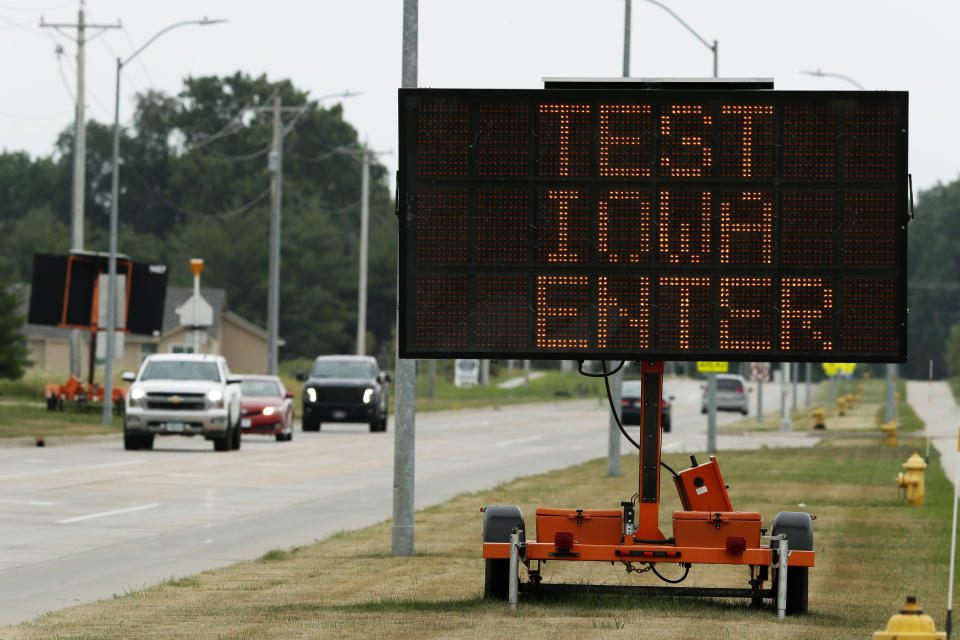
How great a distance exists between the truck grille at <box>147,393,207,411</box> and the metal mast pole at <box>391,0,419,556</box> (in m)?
19.3

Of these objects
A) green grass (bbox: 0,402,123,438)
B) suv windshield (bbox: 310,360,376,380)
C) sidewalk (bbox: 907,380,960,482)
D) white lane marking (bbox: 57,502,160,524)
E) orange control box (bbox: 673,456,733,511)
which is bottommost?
sidewalk (bbox: 907,380,960,482)

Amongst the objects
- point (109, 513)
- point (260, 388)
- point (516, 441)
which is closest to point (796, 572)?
point (109, 513)

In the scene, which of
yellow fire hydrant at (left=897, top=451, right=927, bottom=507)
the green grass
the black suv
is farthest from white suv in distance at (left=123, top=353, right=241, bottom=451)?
yellow fire hydrant at (left=897, top=451, right=927, bottom=507)

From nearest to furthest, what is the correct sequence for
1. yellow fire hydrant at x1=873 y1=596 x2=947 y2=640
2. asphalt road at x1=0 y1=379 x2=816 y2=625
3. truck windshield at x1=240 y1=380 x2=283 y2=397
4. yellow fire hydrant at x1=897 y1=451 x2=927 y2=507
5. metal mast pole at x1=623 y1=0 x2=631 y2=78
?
yellow fire hydrant at x1=873 y1=596 x2=947 y2=640 → asphalt road at x1=0 y1=379 x2=816 y2=625 → yellow fire hydrant at x1=897 y1=451 x2=927 y2=507 → metal mast pole at x1=623 y1=0 x2=631 y2=78 → truck windshield at x1=240 y1=380 x2=283 y2=397

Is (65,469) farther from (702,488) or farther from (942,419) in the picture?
(942,419)

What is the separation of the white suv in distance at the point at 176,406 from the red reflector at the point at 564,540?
79.0 ft

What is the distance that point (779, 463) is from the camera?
37.3 m

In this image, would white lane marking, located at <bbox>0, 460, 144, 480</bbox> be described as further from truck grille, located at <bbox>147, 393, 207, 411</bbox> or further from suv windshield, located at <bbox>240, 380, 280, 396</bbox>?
suv windshield, located at <bbox>240, 380, 280, 396</bbox>

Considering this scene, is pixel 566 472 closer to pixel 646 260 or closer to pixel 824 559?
pixel 824 559

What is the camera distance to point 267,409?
44094 mm

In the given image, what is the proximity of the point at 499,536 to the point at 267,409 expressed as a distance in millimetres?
31205

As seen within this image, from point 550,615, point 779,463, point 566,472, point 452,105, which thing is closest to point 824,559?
point 550,615

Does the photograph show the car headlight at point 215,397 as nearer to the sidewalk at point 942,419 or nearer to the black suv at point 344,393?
the black suv at point 344,393

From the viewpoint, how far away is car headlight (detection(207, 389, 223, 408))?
120 ft
